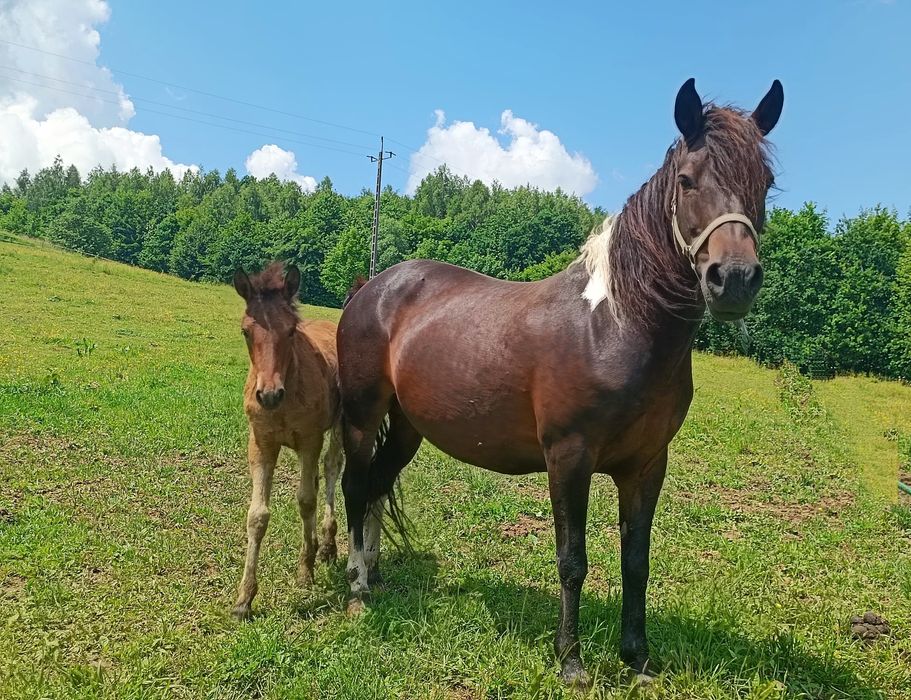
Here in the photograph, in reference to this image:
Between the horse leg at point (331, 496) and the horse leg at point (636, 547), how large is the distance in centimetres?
243

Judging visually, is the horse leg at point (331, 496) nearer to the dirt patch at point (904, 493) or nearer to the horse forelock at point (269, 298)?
the horse forelock at point (269, 298)

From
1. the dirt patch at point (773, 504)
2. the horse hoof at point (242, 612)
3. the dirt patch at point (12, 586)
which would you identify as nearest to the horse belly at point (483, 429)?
the horse hoof at point (242, 612)

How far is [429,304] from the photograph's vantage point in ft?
13.2

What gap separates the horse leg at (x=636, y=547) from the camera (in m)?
3.17

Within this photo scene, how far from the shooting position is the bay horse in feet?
8.30

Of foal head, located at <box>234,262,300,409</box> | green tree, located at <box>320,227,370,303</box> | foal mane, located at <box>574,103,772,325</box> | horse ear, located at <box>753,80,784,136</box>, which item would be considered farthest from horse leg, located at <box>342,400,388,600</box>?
green tree, located at <box>320,227,370,303</box>

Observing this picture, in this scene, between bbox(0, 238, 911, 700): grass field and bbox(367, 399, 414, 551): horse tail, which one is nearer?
bbox(0, 238, 911, 700): grass field

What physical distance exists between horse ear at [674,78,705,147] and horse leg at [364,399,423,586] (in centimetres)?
270

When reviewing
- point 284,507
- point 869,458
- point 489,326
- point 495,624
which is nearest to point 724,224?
point 489,326

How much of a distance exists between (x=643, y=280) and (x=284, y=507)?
442cm

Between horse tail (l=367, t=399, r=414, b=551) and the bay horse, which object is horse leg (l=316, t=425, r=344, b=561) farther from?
the bay horse

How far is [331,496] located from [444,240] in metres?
61.0

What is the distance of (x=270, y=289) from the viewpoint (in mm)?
4078

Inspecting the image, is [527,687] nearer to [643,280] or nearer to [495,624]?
[495,624]
